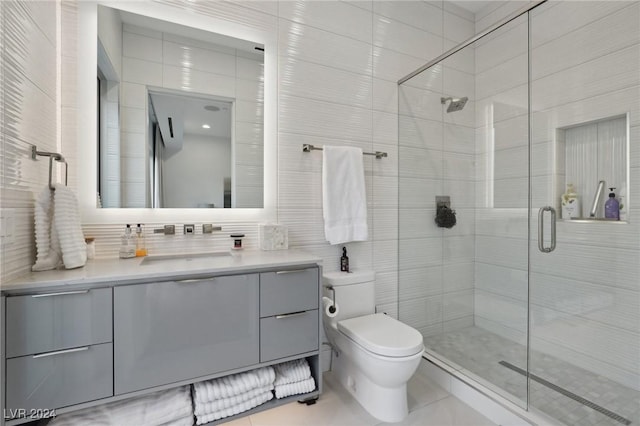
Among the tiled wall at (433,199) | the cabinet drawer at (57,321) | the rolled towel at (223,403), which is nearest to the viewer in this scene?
the cabinet drawer at (57,321)

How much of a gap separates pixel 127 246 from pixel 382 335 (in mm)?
1395

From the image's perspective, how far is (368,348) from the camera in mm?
1535

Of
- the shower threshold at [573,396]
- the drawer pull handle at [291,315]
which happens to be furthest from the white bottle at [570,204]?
the drawer pull handle at [291,315]

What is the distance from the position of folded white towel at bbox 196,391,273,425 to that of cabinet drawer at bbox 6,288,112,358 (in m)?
0.56

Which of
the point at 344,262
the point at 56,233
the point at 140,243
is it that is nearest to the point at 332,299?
the point at 344,262

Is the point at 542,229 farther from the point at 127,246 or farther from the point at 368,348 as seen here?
the point at 127,246

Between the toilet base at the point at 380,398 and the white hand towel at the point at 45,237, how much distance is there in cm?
158

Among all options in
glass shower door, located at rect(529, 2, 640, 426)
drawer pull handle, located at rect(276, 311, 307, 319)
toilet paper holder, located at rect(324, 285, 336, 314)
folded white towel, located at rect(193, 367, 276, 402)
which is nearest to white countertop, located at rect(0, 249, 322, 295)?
drawer pull handle, located at rect(276, 311, 307, 319)

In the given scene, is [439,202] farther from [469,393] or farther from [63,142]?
[63,142]

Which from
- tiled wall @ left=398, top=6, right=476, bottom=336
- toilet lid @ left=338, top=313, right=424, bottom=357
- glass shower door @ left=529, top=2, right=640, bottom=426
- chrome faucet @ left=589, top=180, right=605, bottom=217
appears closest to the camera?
toilet lid @ left=338, top=313, right=424, bottom=357

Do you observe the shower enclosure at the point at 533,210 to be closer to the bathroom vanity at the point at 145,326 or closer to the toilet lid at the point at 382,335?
the toilet lid at the point at 382,335

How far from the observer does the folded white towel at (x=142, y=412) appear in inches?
47.0

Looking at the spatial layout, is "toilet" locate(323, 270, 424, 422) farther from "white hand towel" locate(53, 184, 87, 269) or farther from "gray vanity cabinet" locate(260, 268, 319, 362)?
"white hand towel" locate(53, 184, 87, 269)

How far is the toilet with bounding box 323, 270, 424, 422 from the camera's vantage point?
149 centimetres
